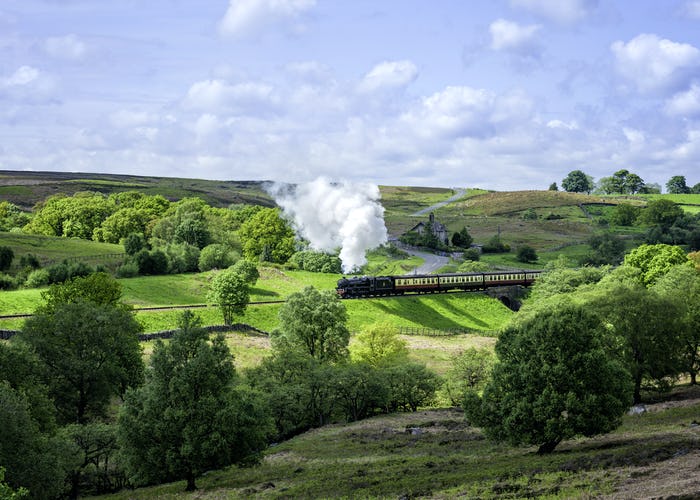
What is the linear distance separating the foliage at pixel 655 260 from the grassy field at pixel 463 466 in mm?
45895

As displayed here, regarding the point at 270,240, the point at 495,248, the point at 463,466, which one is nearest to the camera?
the point at 463,466

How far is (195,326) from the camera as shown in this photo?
123 feet

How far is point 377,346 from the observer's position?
220 ft

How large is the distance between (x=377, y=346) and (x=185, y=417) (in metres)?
33.4

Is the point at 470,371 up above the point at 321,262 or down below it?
below

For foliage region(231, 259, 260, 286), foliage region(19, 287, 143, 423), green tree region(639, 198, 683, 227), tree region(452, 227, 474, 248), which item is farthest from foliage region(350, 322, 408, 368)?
green tree region(639, 198, 683, 227)

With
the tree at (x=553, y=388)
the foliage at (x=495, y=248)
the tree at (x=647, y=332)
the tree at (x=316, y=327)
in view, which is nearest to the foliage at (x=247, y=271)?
the tree at (x=316, y=327)

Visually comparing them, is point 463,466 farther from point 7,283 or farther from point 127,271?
point 127,271

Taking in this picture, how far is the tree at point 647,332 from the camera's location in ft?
165

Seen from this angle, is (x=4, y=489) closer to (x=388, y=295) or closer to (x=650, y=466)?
(x=650, y=466)

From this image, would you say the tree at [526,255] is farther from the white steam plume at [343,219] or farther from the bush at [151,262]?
the bush at [151,262]

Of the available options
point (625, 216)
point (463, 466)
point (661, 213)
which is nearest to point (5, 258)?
point (463, 466)

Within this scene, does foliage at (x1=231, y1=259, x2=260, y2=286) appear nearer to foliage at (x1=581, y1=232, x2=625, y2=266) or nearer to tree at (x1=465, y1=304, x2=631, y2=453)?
tree at (x1=465, y1=304, x2=631, y2=453)

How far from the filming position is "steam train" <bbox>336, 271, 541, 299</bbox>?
309 feet
